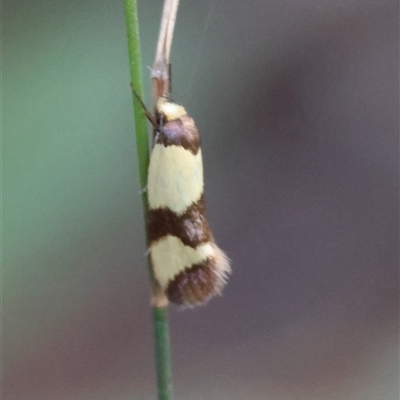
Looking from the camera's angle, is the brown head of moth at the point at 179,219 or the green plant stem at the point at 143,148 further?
the brown head of moth at the point at 179,219

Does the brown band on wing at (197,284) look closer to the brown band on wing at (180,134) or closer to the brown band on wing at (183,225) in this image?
the brown band on wing at (183,225)

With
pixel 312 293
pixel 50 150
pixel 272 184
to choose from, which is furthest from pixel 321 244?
pixel 50 150

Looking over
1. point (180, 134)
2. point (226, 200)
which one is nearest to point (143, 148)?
point (180, 134)

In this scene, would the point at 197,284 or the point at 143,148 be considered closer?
the point at 143,148

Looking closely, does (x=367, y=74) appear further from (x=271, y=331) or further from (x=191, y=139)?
(x=191, y=139)

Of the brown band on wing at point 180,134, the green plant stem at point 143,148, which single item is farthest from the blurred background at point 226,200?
the green plant stem at point 143,148

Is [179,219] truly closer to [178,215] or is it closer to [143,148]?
[178,215]

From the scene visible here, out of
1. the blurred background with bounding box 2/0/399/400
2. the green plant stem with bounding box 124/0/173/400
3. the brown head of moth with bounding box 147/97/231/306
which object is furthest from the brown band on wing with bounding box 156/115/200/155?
the blurred background with bounding box 2/0/399/400
